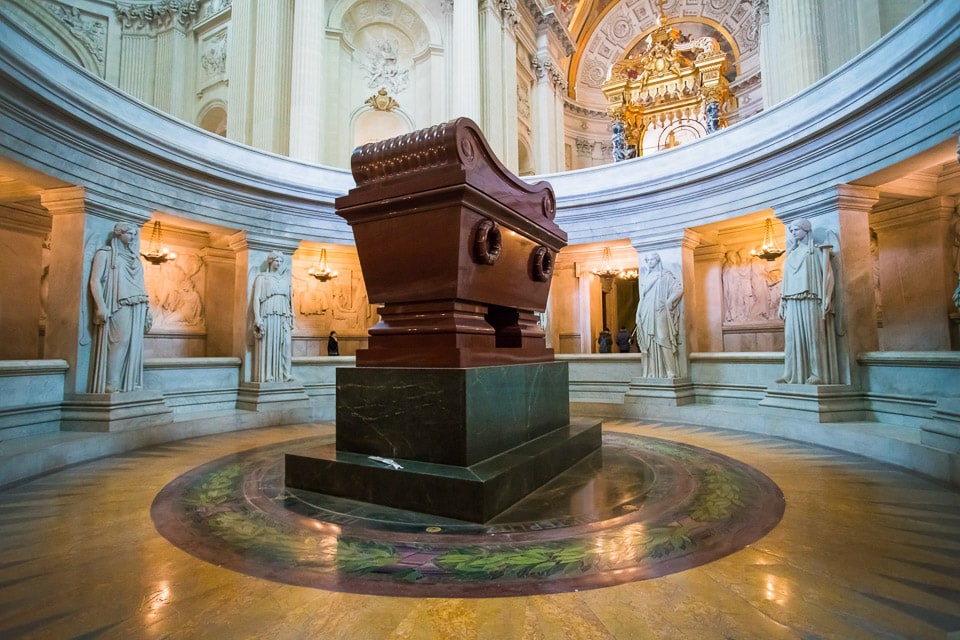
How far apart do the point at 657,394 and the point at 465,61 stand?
→ 33.2 feet

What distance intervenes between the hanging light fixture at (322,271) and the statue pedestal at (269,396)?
2.39m

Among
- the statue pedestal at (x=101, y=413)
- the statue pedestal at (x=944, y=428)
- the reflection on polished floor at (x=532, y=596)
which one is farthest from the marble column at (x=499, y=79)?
the reflection on polished floor at (x=532, y=596)

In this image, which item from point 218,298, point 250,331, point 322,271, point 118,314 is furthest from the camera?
point 322,271

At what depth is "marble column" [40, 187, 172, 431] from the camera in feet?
17.1

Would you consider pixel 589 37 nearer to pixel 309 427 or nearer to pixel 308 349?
pixel 308 349

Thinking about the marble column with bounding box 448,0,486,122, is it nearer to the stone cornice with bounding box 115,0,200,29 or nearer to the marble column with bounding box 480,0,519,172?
the marble column with bounding box 480,0,519,172

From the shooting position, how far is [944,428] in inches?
146

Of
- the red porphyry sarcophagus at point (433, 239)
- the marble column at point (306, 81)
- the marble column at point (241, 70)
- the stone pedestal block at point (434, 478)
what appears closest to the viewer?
the stone pedestal block at point (434, 478)

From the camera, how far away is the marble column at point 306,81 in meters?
11.0

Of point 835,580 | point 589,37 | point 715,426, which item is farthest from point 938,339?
point 589,37

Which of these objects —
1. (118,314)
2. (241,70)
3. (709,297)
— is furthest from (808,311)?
(241,70)

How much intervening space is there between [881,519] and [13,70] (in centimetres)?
756

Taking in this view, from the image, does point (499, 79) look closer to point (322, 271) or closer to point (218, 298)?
point (322, 271)

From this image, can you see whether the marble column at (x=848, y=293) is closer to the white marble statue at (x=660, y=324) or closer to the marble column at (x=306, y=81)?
the white marble statue at (x=660, y=324)
